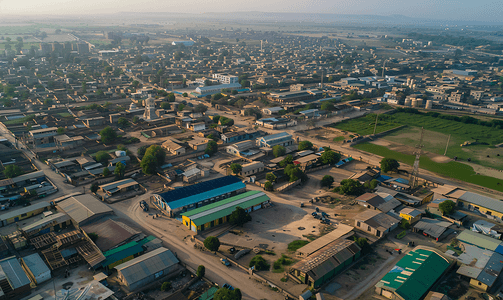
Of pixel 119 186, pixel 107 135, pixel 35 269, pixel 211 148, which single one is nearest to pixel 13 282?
pixel 35 269

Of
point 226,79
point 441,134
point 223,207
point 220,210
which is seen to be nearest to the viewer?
point 220,210

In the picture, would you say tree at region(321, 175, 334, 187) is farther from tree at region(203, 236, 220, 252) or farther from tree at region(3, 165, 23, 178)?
tree at region(3, 165, 23, 178)

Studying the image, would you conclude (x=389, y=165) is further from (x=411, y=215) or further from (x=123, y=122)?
(x=123, y=122)

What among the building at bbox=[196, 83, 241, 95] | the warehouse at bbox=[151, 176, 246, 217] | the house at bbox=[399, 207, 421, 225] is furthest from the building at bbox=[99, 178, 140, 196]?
the building at bbox=[196, 83, 241, 95]

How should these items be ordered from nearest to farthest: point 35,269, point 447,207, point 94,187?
point 35,269 < point 447,207 < point 94,187

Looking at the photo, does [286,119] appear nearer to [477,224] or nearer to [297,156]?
[297,156]
